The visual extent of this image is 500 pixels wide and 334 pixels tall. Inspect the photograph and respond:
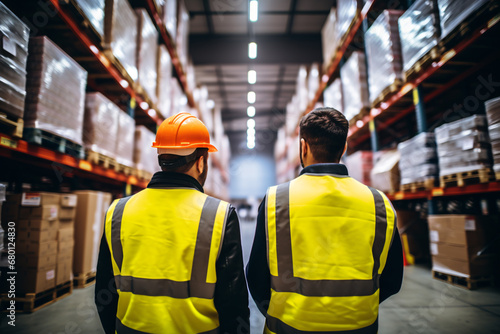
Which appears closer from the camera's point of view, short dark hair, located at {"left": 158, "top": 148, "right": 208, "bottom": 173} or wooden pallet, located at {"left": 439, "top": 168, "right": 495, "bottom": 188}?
short dark hair, located at {"left": 158, "top": 148, "right": 208, "bottom": 173}

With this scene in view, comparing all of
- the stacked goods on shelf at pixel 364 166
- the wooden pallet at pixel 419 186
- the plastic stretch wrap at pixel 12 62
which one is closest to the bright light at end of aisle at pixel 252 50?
the stacked goods on shelf at pixel 364 166

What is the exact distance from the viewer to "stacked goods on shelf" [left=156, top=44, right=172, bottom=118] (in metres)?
5.21

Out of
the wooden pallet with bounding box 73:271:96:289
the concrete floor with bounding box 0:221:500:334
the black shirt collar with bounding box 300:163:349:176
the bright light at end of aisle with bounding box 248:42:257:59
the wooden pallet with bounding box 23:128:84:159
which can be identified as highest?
the bright light at end of aisle with bounding box 248:42:257:59

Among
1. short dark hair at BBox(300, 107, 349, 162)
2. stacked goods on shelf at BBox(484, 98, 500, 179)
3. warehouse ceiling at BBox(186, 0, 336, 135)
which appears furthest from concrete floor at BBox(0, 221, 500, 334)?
warehouse ceiling at BBox(186, 0, 336, 135)

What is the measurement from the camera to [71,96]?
2820mm

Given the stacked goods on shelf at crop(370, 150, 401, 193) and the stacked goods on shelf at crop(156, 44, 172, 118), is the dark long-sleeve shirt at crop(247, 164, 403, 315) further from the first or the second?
the stacked goods on shelf at crop(156, 44, 172, 118)

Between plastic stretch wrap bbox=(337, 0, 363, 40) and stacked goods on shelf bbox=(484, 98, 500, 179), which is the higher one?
plastic stretch wrap bbox=(337, 0, 363, 40)

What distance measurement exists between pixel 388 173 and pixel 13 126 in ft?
15.9

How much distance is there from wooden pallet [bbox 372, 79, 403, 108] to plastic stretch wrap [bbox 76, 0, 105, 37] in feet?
13.7

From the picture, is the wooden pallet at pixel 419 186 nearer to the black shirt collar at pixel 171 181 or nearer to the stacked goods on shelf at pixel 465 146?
the stacked goods on shelf at pixel 465 146

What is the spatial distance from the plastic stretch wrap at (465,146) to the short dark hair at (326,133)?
2661mm

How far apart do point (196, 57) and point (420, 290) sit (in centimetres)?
844

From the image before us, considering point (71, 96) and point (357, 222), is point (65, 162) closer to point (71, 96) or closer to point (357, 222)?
point (71, 96)

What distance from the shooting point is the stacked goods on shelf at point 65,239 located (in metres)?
2.80
